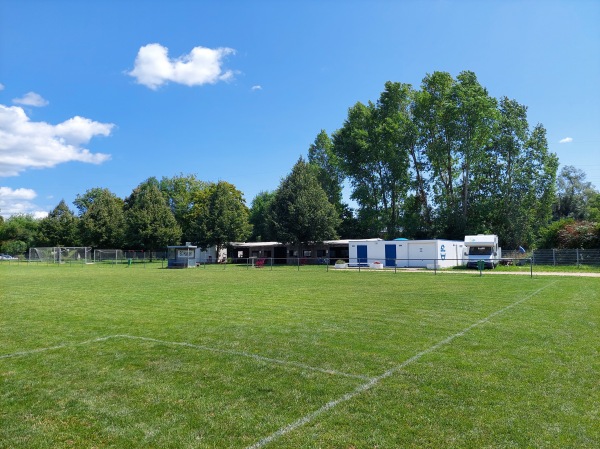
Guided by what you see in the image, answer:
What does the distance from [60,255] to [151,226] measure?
13.4 metres

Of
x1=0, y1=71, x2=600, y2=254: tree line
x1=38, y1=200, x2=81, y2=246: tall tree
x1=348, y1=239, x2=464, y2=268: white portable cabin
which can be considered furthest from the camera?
x1=38, y1=200, x2=81, y2=246: tall tree

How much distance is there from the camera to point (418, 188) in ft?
195

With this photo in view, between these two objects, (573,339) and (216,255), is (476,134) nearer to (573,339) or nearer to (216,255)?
(216,255)

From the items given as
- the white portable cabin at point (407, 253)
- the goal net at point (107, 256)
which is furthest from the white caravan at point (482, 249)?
the goal net at point (107, 256)

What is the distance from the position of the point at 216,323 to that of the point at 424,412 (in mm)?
6492

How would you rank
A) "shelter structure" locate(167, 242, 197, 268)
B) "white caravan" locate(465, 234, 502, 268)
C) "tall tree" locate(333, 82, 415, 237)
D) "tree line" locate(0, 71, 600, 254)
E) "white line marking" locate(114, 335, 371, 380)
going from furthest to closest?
"tall tree" locate(333, 82, 415, 237) < "tree line" locate(0, 71, 600, 254) < "shelter structure" locate(167, 242, 197, 268) < "white caravan" locate(465, 234, 502, 268) < "white line marking" locate(114, 335, 371, 380)

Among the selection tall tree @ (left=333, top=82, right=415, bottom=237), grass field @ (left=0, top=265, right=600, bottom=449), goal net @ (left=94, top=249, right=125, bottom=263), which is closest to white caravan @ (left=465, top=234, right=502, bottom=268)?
tall tree @ (left=333, top=82, right=415, bottom=237)

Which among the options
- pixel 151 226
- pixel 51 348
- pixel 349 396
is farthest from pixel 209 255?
pixel 349 396

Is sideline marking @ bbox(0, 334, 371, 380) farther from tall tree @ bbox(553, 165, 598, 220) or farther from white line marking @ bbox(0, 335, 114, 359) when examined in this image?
tall tree @ bbox(553, 165, 598, 220)

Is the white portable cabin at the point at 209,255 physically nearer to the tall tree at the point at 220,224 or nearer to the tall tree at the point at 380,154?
the tall tree at the point at 220,224

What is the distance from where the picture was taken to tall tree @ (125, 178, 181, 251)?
210 ft

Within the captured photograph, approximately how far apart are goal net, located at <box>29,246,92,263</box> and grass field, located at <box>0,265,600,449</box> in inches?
1982

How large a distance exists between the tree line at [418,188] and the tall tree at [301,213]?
0.14 meters

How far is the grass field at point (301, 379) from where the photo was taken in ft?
13.9
